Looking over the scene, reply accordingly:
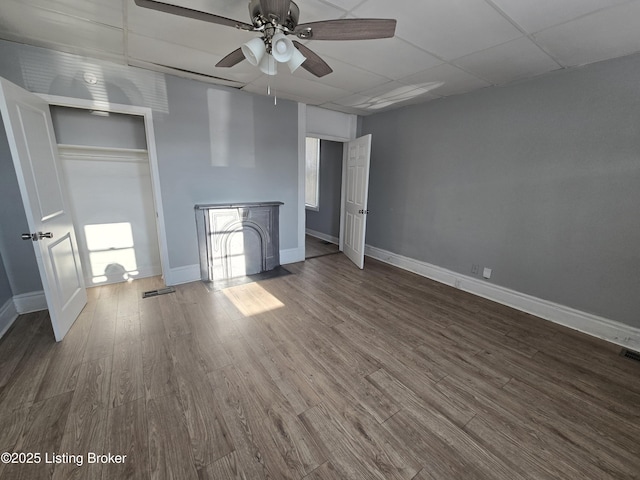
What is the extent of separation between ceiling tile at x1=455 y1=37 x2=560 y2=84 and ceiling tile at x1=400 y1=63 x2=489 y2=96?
3.8 inches

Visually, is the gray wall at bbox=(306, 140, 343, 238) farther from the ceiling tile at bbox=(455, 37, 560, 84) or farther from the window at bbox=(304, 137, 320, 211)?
the ceiling tile at bbox=(455, 37, 560, 84)

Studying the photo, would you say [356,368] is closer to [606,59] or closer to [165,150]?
[165,150]

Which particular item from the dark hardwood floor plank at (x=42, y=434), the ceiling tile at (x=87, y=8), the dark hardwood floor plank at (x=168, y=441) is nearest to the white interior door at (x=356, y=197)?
the ceiling tile at (x=87, y=8)

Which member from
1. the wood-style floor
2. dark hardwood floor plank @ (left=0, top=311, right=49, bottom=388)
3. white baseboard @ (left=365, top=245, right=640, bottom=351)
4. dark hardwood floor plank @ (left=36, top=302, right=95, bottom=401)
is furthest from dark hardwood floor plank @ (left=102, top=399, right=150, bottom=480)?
white baseboard @ (left=365, top=245, right=640, bottom=351)

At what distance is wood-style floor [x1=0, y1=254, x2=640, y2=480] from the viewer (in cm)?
136

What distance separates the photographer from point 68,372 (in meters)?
1.90

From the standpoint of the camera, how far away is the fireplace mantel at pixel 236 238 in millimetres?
3479

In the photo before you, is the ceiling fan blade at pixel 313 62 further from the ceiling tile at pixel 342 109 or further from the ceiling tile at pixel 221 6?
the ceiling tile at pixel 342 109

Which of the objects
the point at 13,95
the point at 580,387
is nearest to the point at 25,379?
the point at 13,95

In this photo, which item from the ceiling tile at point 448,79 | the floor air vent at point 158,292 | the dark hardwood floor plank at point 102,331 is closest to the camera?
the dark hardwood floor plank at point 102,331

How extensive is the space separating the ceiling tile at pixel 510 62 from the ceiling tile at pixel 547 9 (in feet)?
0.85

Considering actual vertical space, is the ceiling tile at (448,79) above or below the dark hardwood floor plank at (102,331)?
above

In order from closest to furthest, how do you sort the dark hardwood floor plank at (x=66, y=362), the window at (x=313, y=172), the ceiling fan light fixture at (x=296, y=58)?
the ceiling fan light fixture at (x=296, y=58) → the dark hardwood floor plank at (x=66, y=362) → the window at (x=313, y=172)

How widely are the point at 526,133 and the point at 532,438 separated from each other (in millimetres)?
2824
